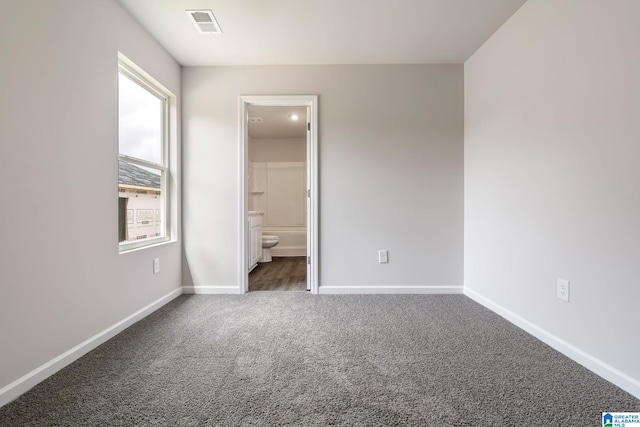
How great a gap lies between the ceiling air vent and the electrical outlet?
9.96ft

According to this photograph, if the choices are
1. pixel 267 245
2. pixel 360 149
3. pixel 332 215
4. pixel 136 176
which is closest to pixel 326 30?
pixel 360 149

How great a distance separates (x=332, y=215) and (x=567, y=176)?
185cm

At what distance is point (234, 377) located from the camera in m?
1.50

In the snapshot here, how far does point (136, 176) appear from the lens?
2.39m

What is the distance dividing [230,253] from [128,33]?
201 cm

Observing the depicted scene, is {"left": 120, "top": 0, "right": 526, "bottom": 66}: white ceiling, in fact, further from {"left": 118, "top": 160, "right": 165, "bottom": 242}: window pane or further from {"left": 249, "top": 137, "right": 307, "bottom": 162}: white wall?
{"left": 249, "top": 137, "right": 307, "bottom": 162}: white wall

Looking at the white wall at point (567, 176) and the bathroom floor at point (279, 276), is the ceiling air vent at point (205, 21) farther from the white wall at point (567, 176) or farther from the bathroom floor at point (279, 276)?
the bathroom floor at point (279, 276)

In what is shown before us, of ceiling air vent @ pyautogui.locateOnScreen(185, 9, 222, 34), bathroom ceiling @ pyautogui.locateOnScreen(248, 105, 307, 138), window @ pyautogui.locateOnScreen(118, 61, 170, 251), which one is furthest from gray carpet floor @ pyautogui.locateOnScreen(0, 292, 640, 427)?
bathroom ceiling @ pyautogui.locateOnScreen(248, 105, 307, 138)

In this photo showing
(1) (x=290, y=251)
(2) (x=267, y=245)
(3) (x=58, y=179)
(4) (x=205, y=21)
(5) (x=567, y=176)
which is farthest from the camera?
(1) (x=290, y=251)

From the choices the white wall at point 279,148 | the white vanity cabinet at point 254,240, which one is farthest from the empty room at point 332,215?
the white wall at point 279,148

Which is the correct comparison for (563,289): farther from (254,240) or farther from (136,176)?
(254,240)

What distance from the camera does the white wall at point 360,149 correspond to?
9.71 ft

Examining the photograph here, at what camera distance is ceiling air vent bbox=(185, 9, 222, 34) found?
7.07 feet

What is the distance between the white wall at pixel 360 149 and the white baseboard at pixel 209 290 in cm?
39
